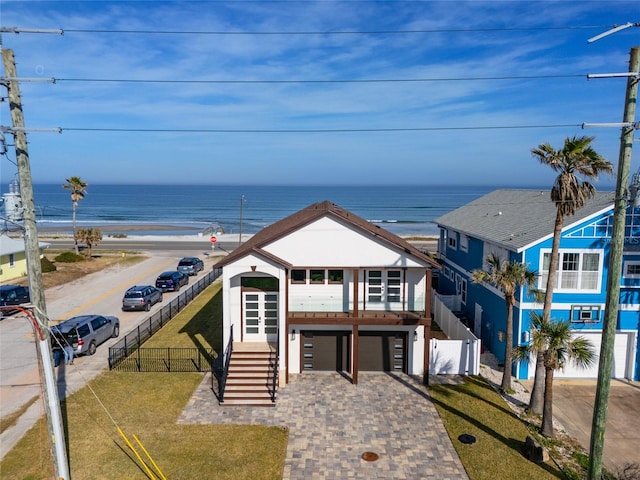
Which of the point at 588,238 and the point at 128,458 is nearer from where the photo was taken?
the point at 128,458

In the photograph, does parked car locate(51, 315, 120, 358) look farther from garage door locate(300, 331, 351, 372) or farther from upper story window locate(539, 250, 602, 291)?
upper story window locate(539, 250, 602, 291)

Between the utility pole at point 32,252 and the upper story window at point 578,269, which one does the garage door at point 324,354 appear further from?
the utility pole at point 32,252

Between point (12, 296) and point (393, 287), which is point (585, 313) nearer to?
point (393, 287)

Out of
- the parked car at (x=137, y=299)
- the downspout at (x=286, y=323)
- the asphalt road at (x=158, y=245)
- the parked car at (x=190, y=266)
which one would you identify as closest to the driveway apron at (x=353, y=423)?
the downspout at (x=286, y=323)

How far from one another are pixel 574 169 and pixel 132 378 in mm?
20099

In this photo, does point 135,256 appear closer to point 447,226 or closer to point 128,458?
point 447,226

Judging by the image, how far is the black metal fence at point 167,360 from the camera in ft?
74.5

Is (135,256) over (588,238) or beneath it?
beneath

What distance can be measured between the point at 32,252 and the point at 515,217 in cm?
2340

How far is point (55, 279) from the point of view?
41.7 meters

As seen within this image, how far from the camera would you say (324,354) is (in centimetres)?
2262

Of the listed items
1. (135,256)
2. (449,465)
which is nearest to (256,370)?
(449,465)

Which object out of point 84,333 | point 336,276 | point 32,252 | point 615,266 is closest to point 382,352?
point 336,276

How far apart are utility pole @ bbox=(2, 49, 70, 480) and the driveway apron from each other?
20.6 ft
